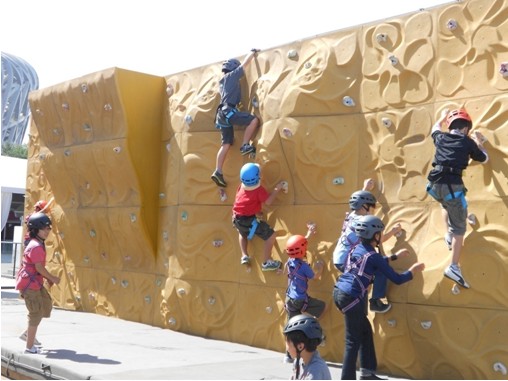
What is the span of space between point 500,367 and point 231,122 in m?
4.66

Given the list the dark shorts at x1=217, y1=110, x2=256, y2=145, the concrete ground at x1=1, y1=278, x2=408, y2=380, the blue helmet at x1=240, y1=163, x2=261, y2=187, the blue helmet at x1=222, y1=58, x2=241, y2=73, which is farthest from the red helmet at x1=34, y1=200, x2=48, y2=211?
the blue helmet at x1=240, y1=163, x2=261, y2=187

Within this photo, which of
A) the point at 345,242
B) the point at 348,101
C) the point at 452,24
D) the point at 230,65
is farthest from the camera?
the point at 230,65

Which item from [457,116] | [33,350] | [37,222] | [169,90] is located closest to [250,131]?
[169,90]

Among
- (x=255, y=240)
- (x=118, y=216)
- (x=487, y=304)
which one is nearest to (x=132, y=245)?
(x=118, y=216)

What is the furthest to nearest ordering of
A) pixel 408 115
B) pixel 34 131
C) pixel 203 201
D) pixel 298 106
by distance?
1. pixel 34 131
2. pixel 203 201
3. pixel 298 106
4. pixel 408 115

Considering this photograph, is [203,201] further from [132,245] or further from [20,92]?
[20,92]

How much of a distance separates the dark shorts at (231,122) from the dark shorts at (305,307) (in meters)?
2.61

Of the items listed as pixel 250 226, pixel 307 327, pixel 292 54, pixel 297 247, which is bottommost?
pixel 307 327

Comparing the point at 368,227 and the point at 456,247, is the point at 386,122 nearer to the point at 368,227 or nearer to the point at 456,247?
the point at 368,227

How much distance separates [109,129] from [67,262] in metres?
3.16

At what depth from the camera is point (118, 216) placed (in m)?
11.3

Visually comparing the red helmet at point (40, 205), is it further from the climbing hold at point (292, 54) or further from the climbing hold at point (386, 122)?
the climbing hold at point (386, 122)

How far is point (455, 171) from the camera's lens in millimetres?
6629

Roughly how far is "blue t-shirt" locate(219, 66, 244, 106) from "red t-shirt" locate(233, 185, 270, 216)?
4.38ft
